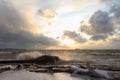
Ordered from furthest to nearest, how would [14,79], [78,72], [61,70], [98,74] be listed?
[61,70] → [78,72] → [98,74] → [14,79]

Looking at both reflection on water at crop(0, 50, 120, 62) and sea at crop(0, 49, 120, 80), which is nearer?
sea at crop(0, 49, 120, 80)

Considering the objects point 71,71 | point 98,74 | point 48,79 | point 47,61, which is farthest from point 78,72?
point 47,61

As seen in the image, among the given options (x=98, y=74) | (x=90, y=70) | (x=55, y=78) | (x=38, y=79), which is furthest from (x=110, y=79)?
(x=38, y=79)

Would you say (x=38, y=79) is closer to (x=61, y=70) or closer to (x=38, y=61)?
(x=61, y=70)

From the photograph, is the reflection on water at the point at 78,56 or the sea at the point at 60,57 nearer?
the sea at the point at 60,57

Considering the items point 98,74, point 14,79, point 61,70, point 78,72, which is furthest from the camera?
point 61,70

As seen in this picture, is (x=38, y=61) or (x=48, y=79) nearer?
(x=48, y=79)

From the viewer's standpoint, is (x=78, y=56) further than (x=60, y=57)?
Yes

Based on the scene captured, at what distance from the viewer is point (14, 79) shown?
2492 cm

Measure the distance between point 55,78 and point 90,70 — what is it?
4746 millimetres

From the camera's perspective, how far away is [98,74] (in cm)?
2722

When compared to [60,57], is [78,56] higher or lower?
higher

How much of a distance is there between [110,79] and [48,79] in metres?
6.09

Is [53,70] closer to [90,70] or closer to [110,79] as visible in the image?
[90,70]
